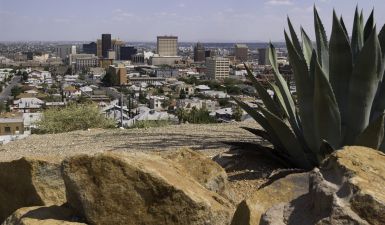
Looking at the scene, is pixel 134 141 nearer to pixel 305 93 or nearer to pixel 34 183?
pixel 305 93

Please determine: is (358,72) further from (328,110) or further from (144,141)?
(144,141)

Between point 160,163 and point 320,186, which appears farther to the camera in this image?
point 160,163

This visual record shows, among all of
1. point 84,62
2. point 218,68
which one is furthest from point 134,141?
point 84,62

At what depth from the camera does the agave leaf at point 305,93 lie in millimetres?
3779

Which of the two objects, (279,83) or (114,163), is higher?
(279,83)

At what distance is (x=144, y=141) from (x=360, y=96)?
10.4 feet

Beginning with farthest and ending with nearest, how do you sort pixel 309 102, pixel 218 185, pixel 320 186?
1. pixel 309 102
2. pixel 218 185
3. pixel 320 186

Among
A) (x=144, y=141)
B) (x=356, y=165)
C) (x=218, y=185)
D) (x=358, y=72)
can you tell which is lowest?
A: (x=144, y=141)

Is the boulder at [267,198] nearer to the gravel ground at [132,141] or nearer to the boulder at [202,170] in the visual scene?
the boulder at [202,170]

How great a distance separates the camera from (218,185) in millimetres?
3008

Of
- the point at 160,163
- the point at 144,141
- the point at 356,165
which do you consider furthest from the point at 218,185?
the point at 144,141

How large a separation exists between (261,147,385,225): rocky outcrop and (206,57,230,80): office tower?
3733 inches

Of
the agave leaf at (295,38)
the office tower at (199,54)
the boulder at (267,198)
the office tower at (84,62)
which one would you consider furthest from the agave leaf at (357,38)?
the office tower at (199,54)

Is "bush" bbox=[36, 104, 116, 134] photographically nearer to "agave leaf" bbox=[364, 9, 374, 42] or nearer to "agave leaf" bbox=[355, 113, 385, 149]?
"agave leaf" bbox=[364, 9, 374, 42]
